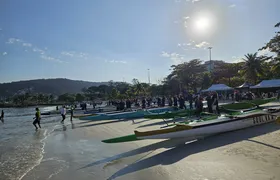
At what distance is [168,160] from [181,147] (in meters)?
1.33

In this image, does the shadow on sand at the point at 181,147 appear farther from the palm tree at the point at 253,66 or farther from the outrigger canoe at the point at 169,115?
the palm tree at the point at 253,66

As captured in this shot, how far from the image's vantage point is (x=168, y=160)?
20.2ft

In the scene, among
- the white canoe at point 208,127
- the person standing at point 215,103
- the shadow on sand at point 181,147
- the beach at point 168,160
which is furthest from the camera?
the person standing at point 215,103

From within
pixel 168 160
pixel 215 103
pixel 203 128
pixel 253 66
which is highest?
pixel 253 66

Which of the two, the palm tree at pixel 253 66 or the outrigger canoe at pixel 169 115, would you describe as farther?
the palm tree at pixel 253 66

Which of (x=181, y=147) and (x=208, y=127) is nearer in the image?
(x=181, y=147)

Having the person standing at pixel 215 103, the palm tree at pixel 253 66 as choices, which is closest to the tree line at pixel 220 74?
the palm tree at pixel 253 66

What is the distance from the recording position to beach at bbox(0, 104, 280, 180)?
16.8 feet

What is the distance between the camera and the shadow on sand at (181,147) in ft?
19.5

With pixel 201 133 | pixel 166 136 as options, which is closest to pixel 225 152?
pixel 201 133

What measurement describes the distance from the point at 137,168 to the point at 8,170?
13.1ft

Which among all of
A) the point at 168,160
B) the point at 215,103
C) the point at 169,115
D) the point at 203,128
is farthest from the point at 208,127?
the point at 215,103

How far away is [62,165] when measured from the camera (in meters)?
6.63

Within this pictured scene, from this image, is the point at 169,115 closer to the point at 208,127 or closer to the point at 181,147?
the point at 208,127
